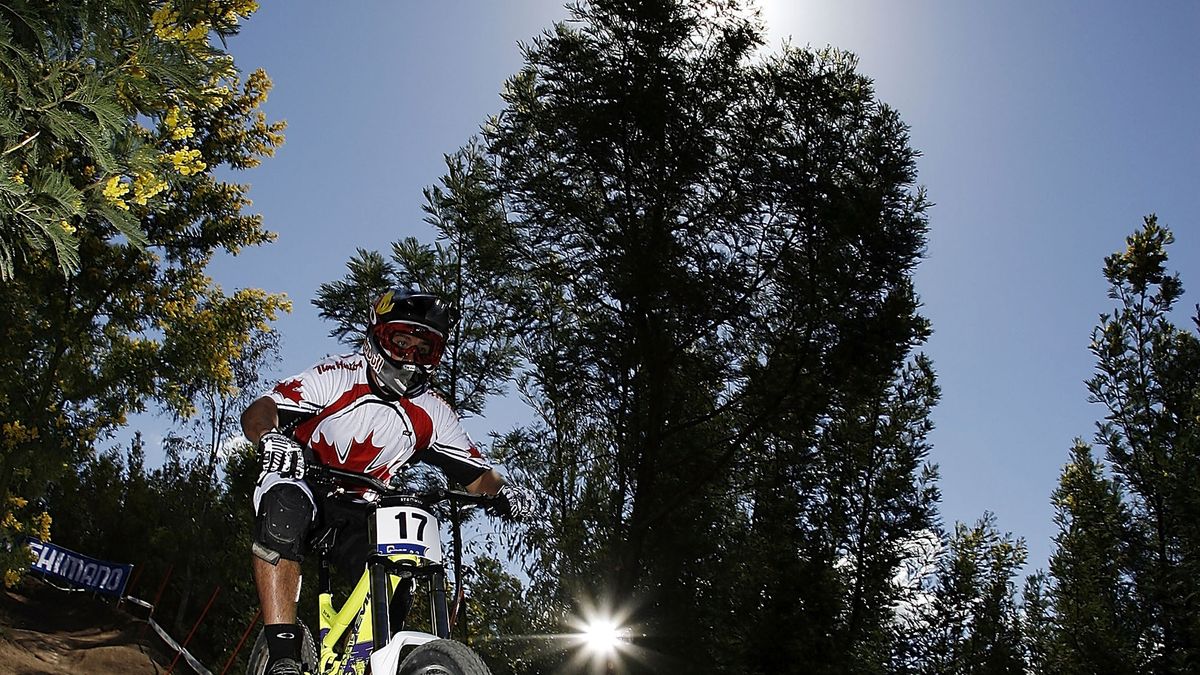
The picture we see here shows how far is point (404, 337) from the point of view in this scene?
17.0 ft

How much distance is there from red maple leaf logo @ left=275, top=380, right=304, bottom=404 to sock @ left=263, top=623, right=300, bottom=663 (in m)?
1.15

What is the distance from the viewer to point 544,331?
1556 cm

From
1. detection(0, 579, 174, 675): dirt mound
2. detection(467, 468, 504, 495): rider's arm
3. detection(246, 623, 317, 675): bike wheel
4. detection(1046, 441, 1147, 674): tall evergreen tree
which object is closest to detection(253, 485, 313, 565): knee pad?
detection(246, 623, 317, 675): bike wheel

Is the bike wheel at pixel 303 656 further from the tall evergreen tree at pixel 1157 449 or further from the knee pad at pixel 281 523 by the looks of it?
the tall evergreen tree at pixel 1157 449

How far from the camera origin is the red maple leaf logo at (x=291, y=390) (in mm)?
5230

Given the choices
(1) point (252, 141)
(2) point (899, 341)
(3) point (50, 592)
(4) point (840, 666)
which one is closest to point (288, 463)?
(2) point (899, 341)

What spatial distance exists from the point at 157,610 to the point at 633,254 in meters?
29.5

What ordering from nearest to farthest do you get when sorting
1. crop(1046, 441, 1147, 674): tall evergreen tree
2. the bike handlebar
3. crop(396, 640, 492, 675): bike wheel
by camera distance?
crop(396, 640, 492, 675): bike wheel, the bike handlebar, crop(1046, 441, 1147, 674): tall evergreen tree

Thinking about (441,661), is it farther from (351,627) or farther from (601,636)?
(601,636)

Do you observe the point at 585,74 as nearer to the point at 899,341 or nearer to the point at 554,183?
the point at 554,183

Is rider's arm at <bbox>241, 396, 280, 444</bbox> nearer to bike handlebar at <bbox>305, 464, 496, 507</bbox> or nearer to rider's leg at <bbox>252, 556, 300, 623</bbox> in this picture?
bike handlebar at <bbox>305, 464, 496, 507</bbox>

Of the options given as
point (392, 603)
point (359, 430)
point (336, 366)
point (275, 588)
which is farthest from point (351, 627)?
point (336, 366)

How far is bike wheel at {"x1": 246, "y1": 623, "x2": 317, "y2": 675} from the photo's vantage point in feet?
16.8

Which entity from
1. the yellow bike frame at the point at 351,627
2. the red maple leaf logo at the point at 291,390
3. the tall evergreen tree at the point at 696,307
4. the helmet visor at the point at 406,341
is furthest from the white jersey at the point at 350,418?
the tall evergreen tree at the point at 696,307
